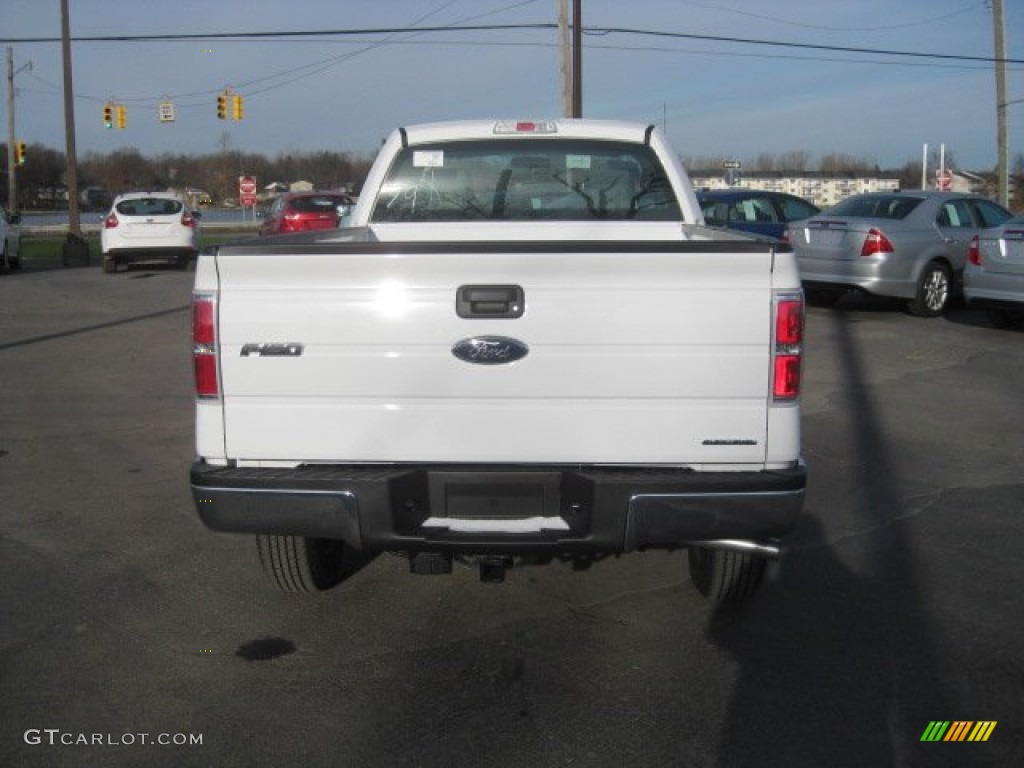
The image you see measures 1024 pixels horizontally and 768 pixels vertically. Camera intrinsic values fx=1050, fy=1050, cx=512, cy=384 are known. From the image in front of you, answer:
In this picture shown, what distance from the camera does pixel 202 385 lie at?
11.5ft

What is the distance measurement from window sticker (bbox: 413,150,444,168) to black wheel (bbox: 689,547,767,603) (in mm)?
2479

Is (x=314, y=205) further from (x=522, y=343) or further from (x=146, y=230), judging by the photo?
(x=522, y=343)

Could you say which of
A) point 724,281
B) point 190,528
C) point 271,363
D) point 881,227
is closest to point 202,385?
point 271,363

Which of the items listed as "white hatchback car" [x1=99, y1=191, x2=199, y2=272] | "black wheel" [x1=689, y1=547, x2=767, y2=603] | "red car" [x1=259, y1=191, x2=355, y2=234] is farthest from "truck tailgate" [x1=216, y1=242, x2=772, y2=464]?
"red car" [x1=259, y1=191, x2=355, y2=234]

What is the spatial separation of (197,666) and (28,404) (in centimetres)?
556

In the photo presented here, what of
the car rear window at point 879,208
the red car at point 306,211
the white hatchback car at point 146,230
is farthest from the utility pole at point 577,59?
the car rear window at point 879,208

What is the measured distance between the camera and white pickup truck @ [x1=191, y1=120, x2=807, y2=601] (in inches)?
132

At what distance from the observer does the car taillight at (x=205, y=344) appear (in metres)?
3.43

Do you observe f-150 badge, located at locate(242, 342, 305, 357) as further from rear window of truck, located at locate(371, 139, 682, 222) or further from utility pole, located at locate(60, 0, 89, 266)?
utility pole, located at locate(60, 0, 89, 266)

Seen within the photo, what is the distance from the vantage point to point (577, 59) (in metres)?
24.9

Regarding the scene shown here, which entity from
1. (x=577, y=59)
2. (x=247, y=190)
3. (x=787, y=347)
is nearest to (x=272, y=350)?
(x=787, y=347)

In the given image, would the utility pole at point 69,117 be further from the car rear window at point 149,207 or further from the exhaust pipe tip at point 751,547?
the exhaust pipe tip at point 751,547

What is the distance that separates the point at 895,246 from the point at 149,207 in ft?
49.3

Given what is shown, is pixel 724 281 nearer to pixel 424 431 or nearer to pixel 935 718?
pixel 424 431
